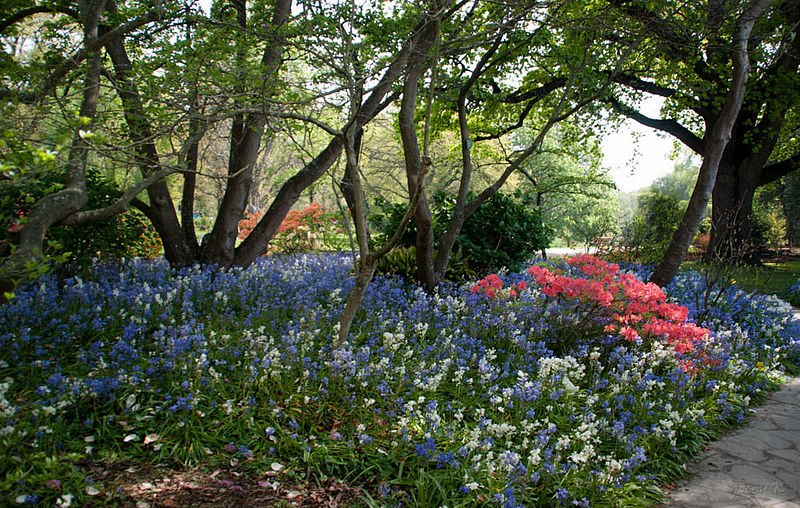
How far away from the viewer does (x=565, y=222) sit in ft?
105

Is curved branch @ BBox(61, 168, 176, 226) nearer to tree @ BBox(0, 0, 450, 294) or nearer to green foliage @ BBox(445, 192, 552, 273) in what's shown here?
tree @ BBox(0, 0, 450, 294)

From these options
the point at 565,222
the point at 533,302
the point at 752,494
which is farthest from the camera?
the point at 565,222

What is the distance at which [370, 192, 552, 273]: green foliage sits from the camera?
784cm

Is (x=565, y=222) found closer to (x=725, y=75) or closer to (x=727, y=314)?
(x=725, y=75)

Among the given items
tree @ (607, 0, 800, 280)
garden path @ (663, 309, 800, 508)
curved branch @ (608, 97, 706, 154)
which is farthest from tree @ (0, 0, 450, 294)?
curved branch @ (608, 97, 706, 154)

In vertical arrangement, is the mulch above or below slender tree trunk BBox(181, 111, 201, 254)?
below

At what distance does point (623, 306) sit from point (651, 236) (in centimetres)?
820

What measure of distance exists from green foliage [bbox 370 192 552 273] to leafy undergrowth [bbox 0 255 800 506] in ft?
8.50

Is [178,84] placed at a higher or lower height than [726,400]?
higher

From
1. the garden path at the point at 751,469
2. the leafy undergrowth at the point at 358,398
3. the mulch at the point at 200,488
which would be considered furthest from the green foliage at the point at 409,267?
the mulch at the point at 200,488

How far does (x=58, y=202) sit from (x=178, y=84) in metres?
1.65

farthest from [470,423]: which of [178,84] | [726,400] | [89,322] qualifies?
[178,84]

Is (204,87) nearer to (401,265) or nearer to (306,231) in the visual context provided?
(401,265)

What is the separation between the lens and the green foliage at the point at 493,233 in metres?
7.84
